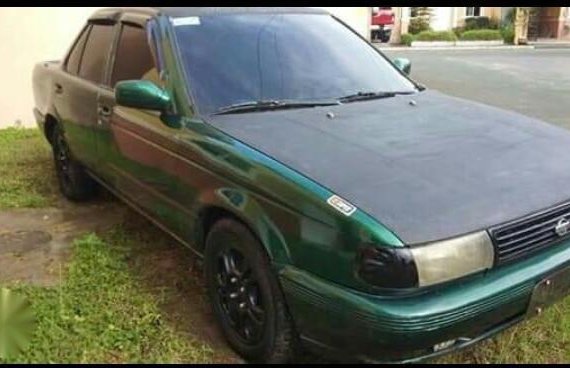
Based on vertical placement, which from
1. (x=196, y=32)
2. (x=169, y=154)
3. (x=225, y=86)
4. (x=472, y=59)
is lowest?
(x=472, y=59)

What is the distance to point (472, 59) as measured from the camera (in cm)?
1889

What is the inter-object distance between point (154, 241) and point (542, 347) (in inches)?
97.6

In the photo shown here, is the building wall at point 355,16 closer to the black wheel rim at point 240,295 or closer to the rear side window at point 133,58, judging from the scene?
the rear side window at point 133,58

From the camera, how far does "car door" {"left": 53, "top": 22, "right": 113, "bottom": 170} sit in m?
4.07

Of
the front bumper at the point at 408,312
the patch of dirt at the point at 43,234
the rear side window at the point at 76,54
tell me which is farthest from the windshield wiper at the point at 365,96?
the rear side window at the point at 76,54

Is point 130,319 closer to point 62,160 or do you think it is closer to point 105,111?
point 105,111

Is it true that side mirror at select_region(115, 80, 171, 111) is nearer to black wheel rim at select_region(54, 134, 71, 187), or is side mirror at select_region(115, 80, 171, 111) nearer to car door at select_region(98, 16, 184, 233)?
car door at select_region(98, 16, 184, 233)

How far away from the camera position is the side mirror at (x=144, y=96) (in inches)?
119

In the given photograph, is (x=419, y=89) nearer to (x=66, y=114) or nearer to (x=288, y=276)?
(x=288, y=276)

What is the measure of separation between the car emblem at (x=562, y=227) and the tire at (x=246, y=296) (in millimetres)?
1134

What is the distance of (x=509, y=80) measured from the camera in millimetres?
13070

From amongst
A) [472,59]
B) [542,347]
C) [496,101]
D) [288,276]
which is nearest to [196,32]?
[288,276]

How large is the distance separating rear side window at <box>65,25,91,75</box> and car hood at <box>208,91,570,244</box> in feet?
7.00

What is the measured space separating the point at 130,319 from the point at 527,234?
1943 mm
